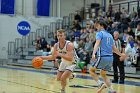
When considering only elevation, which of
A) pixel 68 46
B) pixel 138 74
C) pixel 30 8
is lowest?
pixel 138 74

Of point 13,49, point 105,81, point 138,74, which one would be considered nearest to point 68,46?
point 105,81

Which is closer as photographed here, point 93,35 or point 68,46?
point 68,46

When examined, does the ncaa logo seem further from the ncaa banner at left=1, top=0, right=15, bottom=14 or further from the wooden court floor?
the wooden court floor

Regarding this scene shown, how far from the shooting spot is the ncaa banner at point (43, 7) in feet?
108

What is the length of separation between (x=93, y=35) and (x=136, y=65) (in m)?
5.12

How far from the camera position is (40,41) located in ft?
→ 95.0

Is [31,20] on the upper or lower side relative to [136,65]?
upper

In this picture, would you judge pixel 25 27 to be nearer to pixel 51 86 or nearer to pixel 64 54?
pixel 51 86

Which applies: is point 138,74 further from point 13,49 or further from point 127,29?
point 13,49

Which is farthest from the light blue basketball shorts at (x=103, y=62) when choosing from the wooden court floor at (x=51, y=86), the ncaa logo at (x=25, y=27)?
the ncaa logo at (x=25, y=27)

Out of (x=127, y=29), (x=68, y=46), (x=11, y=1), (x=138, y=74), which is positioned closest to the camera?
(x=68, y=46)

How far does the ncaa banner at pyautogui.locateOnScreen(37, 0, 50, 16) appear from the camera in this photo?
3284 centimetres

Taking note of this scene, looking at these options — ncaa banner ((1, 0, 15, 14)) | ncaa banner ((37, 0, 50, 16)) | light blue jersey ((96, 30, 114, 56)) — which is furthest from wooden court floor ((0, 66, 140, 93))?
ncaa banner ((37, 0, 50, 16))

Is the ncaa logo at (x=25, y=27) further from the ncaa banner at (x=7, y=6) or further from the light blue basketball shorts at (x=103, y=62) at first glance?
the light blue basketball shorts at (x=103, y=62)
